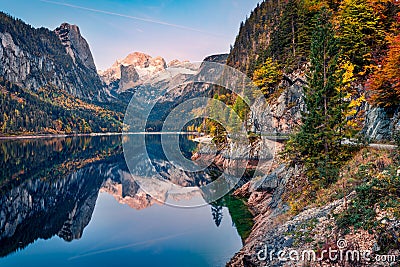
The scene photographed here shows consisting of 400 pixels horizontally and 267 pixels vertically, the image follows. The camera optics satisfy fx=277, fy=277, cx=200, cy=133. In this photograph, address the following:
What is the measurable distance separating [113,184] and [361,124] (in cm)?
4360

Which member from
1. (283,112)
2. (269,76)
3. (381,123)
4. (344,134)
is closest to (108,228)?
(344,134)

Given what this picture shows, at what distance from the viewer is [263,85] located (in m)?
62.5

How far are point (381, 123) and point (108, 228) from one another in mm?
28986

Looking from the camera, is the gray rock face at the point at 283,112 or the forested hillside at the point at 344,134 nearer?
the forested hillside at the point at 344,134

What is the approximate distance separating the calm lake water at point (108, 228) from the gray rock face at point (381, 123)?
46.7 ft

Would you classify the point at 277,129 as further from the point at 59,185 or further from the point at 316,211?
the point at 59,185

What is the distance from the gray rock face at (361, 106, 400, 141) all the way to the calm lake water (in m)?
14.2

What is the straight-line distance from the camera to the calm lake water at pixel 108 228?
73.2ft

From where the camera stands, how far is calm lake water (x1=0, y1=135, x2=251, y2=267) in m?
22.3

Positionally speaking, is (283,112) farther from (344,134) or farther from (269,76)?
(344,134)

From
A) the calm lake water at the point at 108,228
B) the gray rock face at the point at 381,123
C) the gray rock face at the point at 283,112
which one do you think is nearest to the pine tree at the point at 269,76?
the gray rock face at the point at 283,112

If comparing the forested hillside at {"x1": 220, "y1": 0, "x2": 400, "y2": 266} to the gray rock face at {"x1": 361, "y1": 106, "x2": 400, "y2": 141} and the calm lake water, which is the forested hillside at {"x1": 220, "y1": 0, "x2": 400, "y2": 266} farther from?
the calm lake water

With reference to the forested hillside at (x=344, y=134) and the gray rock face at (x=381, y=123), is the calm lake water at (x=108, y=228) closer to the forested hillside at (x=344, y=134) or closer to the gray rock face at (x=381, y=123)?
the forested hillside at (x=344, y=134)

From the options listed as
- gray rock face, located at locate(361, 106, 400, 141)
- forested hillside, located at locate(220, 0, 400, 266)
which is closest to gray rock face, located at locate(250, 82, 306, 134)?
forested hillside, located at locate(220, 0, 400, 266)
